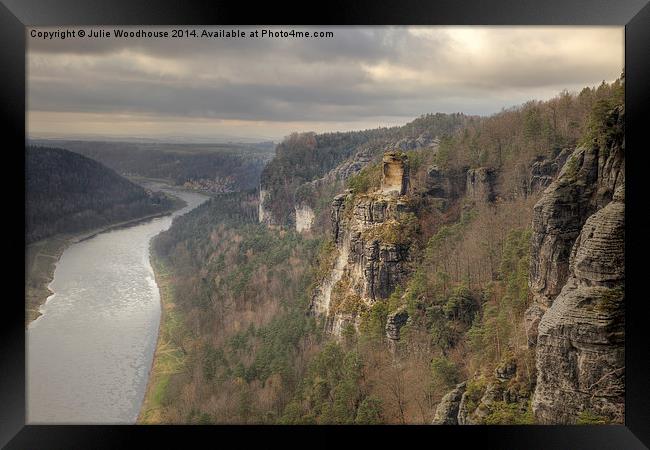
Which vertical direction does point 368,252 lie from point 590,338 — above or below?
above

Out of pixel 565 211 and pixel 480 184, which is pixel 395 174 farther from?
pixel 565 211

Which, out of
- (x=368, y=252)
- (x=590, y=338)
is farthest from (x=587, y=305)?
(x=368, y=252)

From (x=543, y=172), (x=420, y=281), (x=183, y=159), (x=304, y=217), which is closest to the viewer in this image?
(x=183, y=159)

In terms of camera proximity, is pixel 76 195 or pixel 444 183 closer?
pixel 76 195

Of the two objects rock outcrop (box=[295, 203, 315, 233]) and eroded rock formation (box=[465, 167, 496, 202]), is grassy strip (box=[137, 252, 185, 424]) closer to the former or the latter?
rock outcrop (box=[295, 203, 315, 233])

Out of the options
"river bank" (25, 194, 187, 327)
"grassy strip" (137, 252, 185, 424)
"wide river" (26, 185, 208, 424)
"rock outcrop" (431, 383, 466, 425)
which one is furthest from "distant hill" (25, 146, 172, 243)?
"rock outcrop" (431, 383, 466, 425)

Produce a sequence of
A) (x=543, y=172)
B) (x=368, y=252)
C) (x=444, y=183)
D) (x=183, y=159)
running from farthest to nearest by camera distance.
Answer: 1. (x=444, y=183)
2. (x=368, y=252)
3. (x=543, y=172)
4. (x=183, y=159)

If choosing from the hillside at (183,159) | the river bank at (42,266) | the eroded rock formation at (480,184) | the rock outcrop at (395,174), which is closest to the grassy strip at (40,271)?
the river bank at (42,266)

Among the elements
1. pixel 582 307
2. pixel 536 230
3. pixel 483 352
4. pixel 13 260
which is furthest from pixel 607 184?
pixel 13 260
